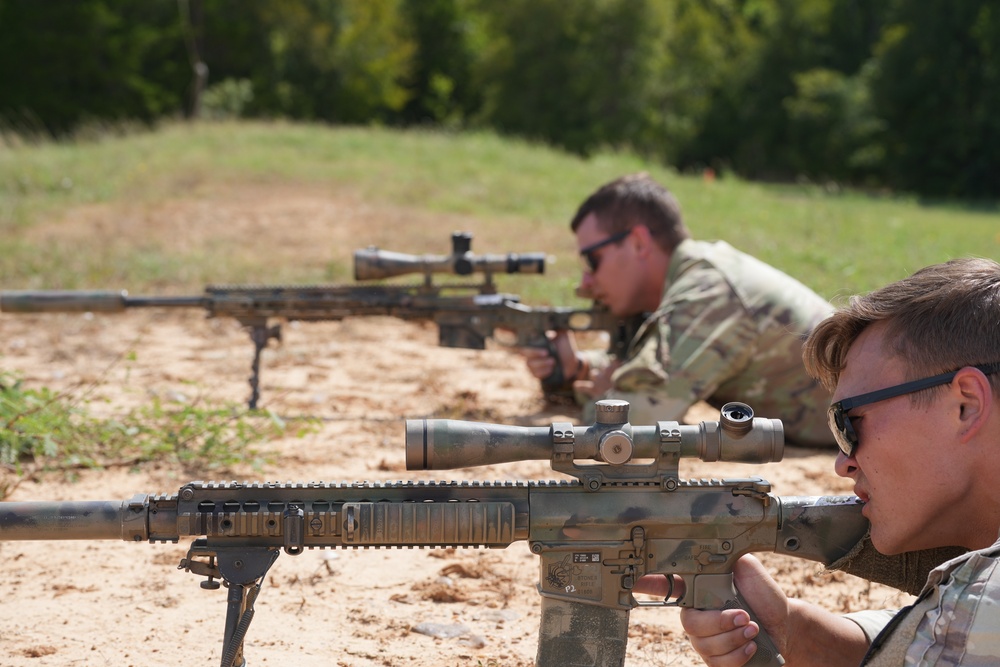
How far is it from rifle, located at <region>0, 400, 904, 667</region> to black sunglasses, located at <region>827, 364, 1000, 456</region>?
226 mm

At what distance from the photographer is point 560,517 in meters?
3.15

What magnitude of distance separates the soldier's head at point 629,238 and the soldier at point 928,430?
3444 millimetres

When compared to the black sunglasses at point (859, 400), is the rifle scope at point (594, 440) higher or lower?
lower

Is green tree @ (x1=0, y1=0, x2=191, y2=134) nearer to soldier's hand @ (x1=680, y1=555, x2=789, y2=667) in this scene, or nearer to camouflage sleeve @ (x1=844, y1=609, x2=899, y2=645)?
soldier's hand @ (x1=680, y1=555, x2=789, y2=667)

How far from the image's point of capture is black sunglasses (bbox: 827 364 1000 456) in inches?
104

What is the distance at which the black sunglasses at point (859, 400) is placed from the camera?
2.63 metres

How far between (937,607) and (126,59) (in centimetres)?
4700

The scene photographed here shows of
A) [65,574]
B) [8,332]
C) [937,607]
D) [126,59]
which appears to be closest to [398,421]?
[65,574]

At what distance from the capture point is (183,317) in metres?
9.64

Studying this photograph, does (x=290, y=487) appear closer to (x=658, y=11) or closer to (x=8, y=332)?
(x=8, y=332)

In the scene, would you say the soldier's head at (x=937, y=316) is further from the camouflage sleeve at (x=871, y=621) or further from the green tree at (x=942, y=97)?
the green tree at (x=942, y=97)

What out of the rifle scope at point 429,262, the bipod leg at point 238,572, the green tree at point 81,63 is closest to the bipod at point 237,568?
the bipod leg at point 238,572

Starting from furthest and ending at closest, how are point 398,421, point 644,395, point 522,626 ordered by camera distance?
point 398,421
point 644,395
point 522,626

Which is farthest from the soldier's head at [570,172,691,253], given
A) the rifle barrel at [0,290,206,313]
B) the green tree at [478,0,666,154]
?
the green tree at [478,0,666,154]
